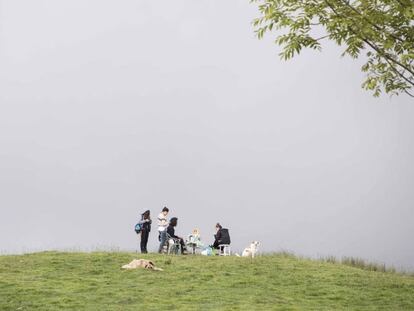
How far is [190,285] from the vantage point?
85.3 feet

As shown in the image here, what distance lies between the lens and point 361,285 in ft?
91.6

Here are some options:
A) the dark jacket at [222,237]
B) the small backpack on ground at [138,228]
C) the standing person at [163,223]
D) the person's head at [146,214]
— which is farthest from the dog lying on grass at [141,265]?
the dark jacket at [222,237]

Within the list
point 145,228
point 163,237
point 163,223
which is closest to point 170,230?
point 163,237

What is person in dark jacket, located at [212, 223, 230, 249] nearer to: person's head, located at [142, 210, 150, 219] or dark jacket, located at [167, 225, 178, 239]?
dark jacket, located at [167, 225, 178, 239]

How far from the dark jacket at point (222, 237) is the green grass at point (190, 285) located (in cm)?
544

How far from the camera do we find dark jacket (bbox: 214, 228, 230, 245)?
3925cm

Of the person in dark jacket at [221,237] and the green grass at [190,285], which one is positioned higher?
the person in dark jacket at [221,237]

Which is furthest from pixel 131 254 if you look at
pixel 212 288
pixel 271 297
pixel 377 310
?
pixel 377 310

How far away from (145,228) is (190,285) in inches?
462

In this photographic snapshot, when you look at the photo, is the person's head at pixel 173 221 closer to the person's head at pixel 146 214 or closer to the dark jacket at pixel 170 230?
the dark jacket at pixel 170 230

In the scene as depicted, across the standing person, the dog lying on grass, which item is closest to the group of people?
the standing person

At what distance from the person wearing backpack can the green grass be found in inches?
117

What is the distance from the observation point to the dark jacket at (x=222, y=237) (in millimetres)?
39247

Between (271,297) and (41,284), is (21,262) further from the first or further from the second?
(271,297)
